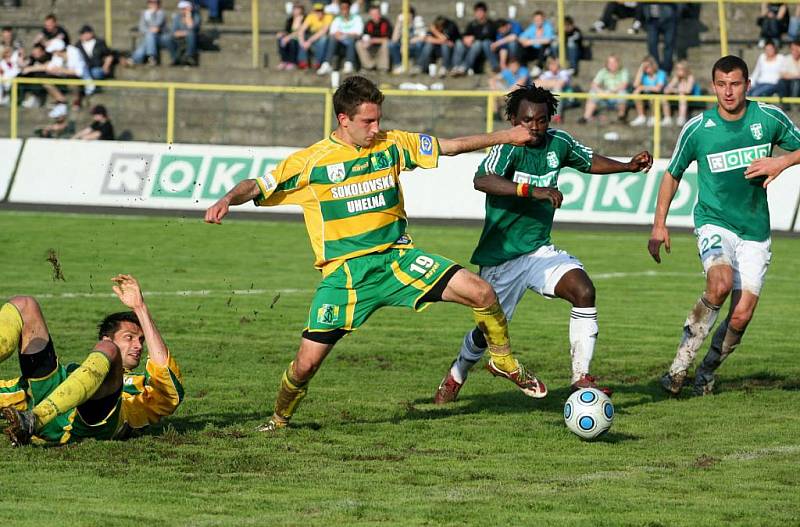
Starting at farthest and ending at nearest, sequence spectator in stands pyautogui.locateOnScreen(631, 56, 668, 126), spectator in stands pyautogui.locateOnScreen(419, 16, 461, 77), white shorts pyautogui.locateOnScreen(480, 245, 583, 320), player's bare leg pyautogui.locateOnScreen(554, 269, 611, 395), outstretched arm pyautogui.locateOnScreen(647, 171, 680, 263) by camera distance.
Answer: spectator in stands pyautogui.locateOnScreen(419, 16, 461, 77) < spectator in stands pyautogui.locateOnScreen(631, 56, 668, 126) < outstretched arm pyautogui.locateOnScreen(647, 171, 680, 263) < white shorts pyautogui.locateOnScreen(480, 245, 583, 320) < player's bare leg pyautogui.locateOnScreen(554, 269, 611, 395)

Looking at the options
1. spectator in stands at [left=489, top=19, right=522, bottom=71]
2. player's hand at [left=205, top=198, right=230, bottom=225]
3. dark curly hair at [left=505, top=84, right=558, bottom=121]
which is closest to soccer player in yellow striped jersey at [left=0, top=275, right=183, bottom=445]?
player's hand at [left=205, top=198, right=230, bottom=225]

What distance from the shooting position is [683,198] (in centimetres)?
Result: 2250

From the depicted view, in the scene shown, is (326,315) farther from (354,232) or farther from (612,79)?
(612,79)

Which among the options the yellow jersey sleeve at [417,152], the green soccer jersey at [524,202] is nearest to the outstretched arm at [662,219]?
the green soccer jersey at [524,202]

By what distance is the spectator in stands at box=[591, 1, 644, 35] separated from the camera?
29.8m

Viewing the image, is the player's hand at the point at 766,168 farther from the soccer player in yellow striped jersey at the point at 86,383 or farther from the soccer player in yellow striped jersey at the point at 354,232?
the soccer player in yellow striped jersey at the point at 86,383

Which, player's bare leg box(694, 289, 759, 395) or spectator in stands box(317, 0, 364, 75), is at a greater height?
spectator in stands box(317, 0, 364, 75)

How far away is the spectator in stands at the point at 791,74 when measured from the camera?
25.3 m

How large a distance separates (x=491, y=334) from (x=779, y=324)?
594 cm

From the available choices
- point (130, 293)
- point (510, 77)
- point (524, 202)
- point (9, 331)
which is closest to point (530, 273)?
point (524, 202)

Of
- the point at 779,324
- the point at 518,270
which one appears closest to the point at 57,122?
the point at 779,324

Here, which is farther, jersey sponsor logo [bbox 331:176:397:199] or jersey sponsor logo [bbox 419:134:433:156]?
jersey sponsor logo [bbox 419:134:433:156]

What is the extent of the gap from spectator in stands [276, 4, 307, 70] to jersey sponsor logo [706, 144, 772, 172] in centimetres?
2100

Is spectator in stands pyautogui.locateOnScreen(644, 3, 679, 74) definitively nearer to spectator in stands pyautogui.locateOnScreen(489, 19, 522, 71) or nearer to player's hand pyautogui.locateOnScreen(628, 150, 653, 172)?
spectator in stands pyautogui.locateOnScreen(489, 19, 522, 71)
